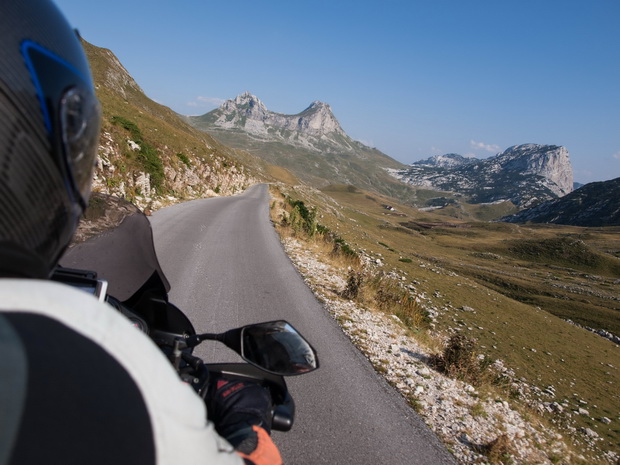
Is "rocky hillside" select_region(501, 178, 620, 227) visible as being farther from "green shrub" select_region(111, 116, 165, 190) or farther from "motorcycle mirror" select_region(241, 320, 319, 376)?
"motorcycle mirror" select_region(241, 320, 319, 376)

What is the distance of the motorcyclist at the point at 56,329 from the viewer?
0.58m

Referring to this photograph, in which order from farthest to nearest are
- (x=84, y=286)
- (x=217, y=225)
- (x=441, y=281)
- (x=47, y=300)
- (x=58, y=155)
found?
(x=441, y=281)
(x=217, y=225)
(x=84, y=286)
(x=58, y=155)
(x=47, y=300)

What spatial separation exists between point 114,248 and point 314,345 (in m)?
3.32

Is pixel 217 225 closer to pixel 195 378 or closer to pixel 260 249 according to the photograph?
pixel 260 249

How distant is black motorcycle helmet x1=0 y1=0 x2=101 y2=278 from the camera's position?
2.53 feet

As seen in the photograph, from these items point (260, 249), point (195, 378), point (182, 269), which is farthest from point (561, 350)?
point (195, 378)

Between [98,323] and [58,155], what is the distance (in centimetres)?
51

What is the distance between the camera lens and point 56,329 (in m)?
0.63

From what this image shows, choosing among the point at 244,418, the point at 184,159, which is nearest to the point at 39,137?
the point at 244,418

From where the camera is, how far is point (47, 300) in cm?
62

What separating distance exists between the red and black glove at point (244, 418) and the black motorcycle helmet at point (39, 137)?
2.66 ft

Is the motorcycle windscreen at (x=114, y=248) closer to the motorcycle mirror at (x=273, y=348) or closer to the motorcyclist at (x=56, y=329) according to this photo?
the motorcycle mirror at (x=273, y=348)

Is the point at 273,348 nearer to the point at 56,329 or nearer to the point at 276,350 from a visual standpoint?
the point at 276,350

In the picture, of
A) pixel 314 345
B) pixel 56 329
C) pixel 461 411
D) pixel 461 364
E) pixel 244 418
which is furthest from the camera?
pixel 314 345
